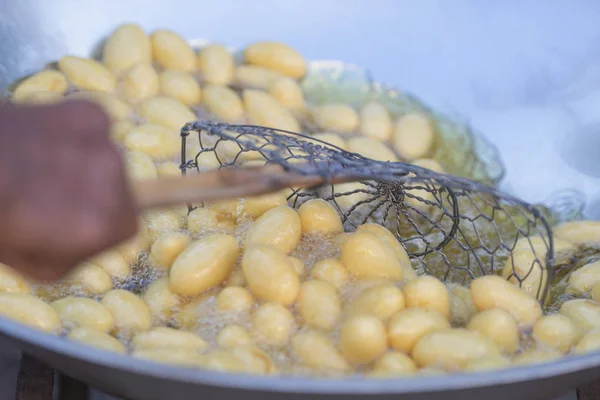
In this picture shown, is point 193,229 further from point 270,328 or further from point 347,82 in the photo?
point 347,82

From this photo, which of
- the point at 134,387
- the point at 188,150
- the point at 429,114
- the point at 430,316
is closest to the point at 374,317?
the point at 430,316

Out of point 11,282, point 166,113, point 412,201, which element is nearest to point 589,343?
point 412,201

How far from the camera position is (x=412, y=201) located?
0.78 metres

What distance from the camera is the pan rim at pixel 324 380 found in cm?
34

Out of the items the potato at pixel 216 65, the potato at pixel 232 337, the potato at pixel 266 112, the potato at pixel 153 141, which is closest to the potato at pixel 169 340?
the potato at pixel 232 337

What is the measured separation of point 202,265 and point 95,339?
11 centimetres

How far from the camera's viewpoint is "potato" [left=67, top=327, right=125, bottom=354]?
0.46 meters

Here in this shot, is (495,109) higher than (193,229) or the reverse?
higher

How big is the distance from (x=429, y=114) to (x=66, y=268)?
734 millimetres

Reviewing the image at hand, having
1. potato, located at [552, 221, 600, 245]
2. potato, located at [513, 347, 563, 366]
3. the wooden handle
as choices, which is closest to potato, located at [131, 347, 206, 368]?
the wooden handle

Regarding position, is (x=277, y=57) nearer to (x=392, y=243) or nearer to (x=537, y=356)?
(x=392, y=243)

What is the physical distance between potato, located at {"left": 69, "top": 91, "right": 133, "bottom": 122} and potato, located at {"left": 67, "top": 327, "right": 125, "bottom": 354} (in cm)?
40

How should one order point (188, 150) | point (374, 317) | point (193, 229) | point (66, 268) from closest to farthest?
point (66, 268) → point (374, 317) → point (193, 229) → point (188, 150)

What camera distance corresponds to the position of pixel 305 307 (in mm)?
505
